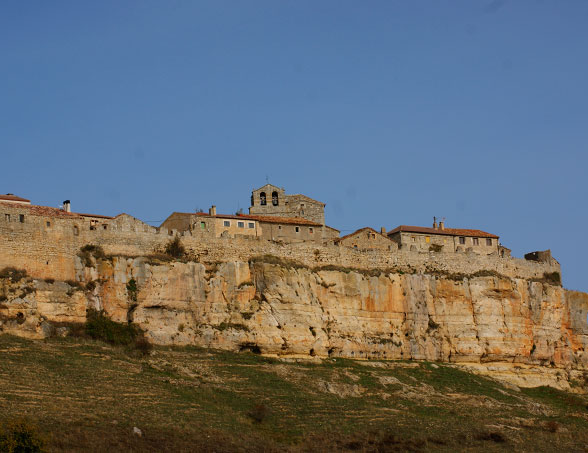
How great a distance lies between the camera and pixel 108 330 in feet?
184

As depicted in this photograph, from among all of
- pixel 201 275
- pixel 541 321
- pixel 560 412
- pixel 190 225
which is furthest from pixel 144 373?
pixel 541 321

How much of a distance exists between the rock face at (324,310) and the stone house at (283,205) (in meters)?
8.41

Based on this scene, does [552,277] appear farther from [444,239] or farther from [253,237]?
[253,237]

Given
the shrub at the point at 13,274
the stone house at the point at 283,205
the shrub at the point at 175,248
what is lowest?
the shrub at the point at 13,274

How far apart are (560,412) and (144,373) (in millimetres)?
25812

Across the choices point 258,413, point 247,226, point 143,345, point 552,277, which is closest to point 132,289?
point 143,345

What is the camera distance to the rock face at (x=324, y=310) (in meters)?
57.5

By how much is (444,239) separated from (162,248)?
2352cm

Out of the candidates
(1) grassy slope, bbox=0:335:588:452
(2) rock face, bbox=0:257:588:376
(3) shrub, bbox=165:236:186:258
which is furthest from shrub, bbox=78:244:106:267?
(1) grassy slope, bbox=0:335:588:452

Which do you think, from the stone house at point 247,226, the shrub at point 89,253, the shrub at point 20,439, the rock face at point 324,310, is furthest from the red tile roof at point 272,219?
the shrub at point 20,439

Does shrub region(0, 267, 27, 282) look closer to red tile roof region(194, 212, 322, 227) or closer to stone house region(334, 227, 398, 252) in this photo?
red tile roof region(194, 212, 322, 227)

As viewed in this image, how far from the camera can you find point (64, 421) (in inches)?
1645

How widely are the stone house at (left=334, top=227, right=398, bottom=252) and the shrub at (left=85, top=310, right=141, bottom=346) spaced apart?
18.9m

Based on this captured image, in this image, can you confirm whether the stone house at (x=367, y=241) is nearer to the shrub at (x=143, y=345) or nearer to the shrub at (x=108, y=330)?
the shrub at (x=143, y=345)
